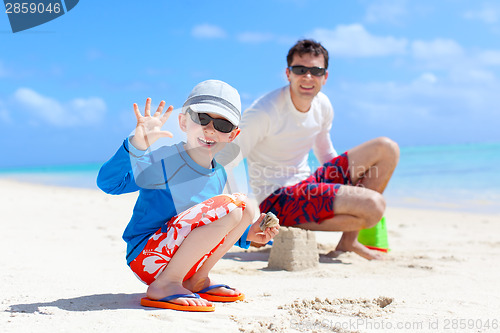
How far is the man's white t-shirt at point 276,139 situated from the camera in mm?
3287

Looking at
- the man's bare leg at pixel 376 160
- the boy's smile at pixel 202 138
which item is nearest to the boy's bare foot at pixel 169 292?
the boy's smile at pixel 202 138

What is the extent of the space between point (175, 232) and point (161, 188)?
0.19 metres

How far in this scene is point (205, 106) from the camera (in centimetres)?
188

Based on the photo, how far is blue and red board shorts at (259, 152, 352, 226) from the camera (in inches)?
126

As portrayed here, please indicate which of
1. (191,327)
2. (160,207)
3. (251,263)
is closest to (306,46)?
(251,263)

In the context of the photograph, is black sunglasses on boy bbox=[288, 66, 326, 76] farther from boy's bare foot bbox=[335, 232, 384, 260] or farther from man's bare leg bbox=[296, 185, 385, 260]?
boy's bare foot bbox=[335, 232, 384, 260]

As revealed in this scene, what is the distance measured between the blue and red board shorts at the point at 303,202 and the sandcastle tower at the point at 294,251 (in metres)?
0.23

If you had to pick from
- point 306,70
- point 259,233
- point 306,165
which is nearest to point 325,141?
point 306,165

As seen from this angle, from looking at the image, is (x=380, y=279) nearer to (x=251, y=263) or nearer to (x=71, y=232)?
(x=251, y=263)

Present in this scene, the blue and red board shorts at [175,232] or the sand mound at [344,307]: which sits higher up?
the blue and red board shorts at [175,232]

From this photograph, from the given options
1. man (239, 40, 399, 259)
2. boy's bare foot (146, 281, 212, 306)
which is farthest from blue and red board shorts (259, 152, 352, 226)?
boy's bare foot (146, 281, 212, 306)

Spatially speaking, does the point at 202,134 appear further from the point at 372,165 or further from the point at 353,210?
the point at 372,165

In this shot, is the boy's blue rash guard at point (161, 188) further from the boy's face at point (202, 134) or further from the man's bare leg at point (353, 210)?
the man's bare leg at point (353, 210)

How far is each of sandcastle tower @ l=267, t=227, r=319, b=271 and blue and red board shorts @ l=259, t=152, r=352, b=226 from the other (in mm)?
228
